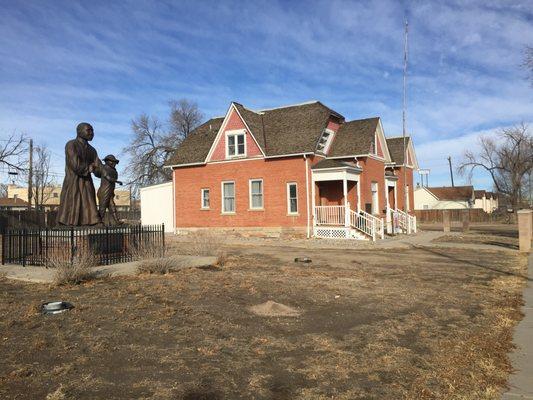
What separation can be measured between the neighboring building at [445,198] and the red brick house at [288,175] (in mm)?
53374

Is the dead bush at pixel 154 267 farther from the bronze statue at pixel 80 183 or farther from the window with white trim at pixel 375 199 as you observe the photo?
the window with white trim at pixel 375 199

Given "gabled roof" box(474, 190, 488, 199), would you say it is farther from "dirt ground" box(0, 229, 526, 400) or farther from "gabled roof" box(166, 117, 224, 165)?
"dirt ground" box(0, 229, 526, 400)

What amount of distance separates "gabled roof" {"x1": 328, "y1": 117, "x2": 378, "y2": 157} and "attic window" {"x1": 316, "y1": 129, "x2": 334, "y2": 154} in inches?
15.1

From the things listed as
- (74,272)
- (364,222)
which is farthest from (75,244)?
(364,222)

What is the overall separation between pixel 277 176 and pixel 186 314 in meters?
19.6

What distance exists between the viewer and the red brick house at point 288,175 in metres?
25.7

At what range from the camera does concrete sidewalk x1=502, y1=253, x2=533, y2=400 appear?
4582 millimetres

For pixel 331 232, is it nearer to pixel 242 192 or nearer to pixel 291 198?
pixel 291 198

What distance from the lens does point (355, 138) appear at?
90.6 feet

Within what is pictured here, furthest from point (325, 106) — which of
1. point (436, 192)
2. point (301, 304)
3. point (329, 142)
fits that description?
point (436, 192)

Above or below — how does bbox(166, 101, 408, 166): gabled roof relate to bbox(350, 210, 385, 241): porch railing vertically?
above

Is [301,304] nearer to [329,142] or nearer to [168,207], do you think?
[329,142]

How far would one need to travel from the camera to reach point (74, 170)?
13.7 metres

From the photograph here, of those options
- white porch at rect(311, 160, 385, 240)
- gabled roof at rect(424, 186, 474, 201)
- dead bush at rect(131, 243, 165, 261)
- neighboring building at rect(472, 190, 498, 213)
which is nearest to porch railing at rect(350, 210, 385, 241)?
white porch at rect(311, 160, 385, 240)
